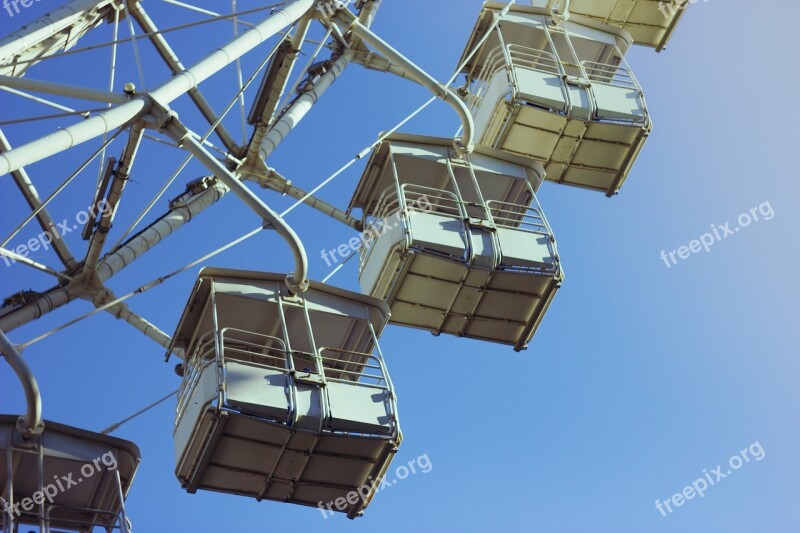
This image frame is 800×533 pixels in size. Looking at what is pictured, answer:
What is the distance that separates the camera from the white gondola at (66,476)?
1988 cm

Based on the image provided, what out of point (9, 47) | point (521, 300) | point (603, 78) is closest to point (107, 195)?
point (9, 47)

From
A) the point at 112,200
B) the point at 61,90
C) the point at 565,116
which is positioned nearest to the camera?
the point at 61,90

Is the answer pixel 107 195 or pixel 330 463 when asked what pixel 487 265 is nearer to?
pixel 330 463

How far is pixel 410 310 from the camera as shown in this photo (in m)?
24.5

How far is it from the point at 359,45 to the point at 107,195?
10246 millimetres

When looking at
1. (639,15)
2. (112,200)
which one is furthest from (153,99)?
(639,15)

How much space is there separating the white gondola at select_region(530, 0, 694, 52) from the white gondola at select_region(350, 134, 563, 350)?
25.7 feet

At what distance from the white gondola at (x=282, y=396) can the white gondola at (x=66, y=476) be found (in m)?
0.96

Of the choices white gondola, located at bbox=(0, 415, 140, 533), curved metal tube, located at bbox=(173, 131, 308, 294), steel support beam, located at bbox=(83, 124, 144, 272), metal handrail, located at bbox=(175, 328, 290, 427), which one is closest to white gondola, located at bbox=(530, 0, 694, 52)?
curved metal tube, located at bbox=(173, 131, 308, 294)

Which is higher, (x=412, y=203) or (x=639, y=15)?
(x=639, y=15)

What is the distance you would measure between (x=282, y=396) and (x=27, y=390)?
363 centimetres

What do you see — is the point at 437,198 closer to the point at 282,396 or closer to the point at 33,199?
the point at 282,396

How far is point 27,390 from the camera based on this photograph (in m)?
19.3

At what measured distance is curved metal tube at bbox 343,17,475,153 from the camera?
960 inches
